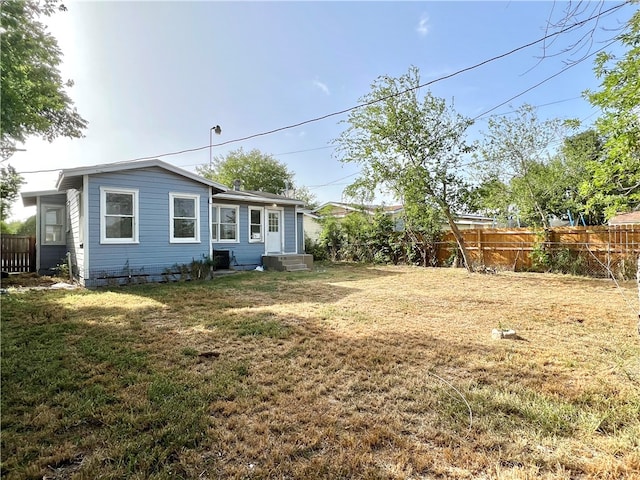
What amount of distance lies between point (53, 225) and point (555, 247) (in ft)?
55.2

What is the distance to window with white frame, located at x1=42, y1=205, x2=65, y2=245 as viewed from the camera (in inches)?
437

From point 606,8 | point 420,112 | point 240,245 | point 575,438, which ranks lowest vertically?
point 575,438

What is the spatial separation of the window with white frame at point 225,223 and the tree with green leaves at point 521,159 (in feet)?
29.4

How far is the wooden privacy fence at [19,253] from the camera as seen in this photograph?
1120cm

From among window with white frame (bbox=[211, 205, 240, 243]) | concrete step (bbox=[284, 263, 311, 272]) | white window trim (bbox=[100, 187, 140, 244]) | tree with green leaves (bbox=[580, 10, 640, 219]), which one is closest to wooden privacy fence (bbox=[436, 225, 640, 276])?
tree with green leaves (bbox=[580, 10, 640, 219])

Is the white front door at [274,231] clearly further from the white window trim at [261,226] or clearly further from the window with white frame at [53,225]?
the window with white frame at [53,225]

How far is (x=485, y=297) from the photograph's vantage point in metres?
6.78

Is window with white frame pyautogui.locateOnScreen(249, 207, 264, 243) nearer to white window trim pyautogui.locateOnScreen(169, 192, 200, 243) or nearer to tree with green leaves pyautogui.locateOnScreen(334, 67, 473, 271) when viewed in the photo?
white window trim pyautogui.locateOnScreen(169, 192, 200, 243)

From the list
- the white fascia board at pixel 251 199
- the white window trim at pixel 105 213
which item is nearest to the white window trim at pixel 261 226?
the white fascia board at pixel 251 199

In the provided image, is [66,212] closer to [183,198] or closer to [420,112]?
[183,198]

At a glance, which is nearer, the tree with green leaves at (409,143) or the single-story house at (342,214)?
the tree with green leaves at (409,143)

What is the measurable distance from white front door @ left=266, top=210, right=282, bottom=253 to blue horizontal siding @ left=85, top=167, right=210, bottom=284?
11.7 ft

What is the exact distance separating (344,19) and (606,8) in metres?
6.67

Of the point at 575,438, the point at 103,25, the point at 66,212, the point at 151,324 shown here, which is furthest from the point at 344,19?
the point at 66,212
